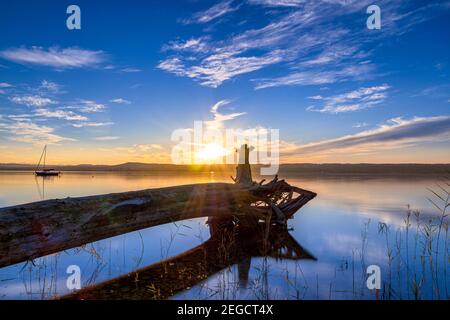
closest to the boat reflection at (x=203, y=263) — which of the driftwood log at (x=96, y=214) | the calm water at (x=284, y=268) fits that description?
the calm water at (x=284, y=268)

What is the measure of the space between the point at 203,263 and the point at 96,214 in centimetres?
306

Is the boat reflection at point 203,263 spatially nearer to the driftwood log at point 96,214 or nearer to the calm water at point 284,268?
the calm water at point 284,268

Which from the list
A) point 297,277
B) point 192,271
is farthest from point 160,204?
point 297,277

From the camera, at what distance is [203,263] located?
8055 millimetres

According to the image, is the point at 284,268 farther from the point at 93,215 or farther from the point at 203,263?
the point at 93,215

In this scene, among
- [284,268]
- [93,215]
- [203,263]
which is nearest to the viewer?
[93,215]

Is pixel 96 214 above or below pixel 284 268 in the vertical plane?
above

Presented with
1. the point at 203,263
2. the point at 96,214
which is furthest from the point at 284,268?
the point at 96,214

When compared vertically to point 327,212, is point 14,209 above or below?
above

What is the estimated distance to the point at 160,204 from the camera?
8.28 meters

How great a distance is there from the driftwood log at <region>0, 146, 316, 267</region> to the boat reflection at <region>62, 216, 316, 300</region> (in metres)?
1.04

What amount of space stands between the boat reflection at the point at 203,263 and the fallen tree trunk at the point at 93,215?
1085 mm

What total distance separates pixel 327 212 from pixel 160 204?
13.7 metres
